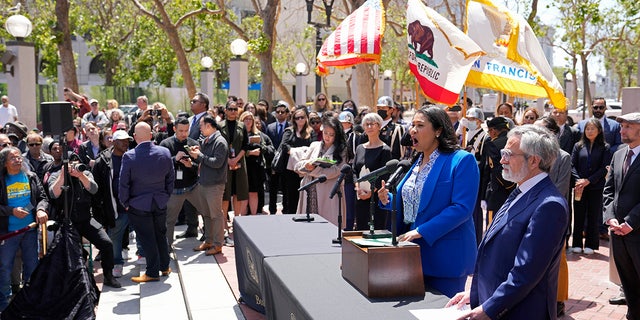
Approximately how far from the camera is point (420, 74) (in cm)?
714

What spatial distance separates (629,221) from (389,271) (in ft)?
10.7

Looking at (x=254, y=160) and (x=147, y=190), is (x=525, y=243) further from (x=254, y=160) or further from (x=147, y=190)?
(x=254, y=160)

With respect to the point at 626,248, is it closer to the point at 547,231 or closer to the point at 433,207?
the point at 433,207

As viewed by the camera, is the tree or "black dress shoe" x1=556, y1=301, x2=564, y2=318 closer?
"black dress shoe" x1=556, y1=301, x2=564, y2=318

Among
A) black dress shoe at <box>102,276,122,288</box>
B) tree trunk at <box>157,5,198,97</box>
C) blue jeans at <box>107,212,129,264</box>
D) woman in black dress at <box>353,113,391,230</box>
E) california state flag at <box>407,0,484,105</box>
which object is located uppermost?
tree trunk at <box>157,5,198,97</box>

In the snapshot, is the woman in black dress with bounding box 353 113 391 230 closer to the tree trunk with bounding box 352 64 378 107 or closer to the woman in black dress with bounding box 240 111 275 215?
the woman in black dress with bounding box 240 111 275 215

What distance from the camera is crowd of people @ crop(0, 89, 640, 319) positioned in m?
3.13

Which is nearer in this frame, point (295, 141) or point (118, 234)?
point (118, 234)

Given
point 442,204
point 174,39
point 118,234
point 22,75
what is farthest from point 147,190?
point 174,39

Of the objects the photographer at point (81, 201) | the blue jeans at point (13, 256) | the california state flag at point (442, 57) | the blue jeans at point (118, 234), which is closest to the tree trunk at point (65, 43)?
the blue jeans at point (118, 234)

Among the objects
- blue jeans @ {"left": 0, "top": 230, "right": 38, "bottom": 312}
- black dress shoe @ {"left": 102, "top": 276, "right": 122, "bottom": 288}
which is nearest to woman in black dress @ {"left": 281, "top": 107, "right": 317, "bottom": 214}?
black dress shoe @ {"left": 102, "top": 276, "right": 122, "bottom": 288}

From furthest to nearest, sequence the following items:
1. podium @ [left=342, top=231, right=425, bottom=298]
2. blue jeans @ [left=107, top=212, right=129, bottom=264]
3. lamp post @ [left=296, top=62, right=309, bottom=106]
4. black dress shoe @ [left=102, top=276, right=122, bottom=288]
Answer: lamp post @ [left=296, top=62, right=309, bottom=106]
blue jeans @ [left=107, top=212, right=129, bottom=264]
black dress shoe @ [left=102, top=276, right=122, bottom=288]
podium @ [left=342, top=231, right=425, bottom=298]

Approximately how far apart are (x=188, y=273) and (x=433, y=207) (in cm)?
469

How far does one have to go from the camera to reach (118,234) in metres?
8.13
